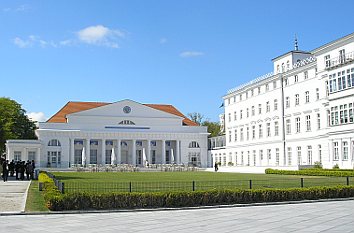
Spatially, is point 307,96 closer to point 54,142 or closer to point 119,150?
point 119,150

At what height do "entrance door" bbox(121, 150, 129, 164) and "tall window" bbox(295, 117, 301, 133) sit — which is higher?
"tall window" bbox(295, 117, 301, 133)

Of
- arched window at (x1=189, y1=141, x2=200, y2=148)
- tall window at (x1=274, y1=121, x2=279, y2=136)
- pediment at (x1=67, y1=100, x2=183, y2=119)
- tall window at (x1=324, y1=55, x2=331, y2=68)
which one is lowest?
arched window at (x1=189, y1=141, x2=200, y2=148)

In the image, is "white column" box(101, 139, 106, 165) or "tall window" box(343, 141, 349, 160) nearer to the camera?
"tall window" box(343, 141, 349, 160)

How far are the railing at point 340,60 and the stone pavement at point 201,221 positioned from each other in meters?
26.5

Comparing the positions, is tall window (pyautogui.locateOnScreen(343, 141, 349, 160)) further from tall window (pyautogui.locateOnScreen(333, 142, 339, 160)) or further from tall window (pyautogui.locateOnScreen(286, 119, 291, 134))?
tall window (pyautogui.locateOnScreen(286, 119, 291, 134))

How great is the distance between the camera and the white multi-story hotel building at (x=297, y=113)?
1571 inches

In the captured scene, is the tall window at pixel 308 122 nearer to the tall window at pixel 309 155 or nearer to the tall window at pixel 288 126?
the tall window at pixel 309 155

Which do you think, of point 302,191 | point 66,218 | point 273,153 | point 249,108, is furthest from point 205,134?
point 66,218

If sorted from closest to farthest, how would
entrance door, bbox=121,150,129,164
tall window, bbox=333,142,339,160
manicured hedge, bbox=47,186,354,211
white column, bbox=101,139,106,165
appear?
1. manicured hedge, bbox=47,186,354,211
2. tall window, bbox=333,142,339,160
3. white column, bbox=101,139,106,165
4. entrance door, bbox=121,150,129,164

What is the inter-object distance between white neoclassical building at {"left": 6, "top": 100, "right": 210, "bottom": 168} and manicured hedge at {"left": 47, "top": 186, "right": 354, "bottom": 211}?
53.9 meters

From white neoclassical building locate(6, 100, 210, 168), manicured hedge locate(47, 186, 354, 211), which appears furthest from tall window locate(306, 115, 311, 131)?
manicured hedge locate(47, 186, 354, 211)

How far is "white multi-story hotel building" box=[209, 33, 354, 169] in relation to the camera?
39.9 metres

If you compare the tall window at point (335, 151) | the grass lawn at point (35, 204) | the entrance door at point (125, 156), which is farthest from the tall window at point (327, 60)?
the entrance door at point (125, 156)

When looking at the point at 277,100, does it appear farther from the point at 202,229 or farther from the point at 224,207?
the point at 202,229
